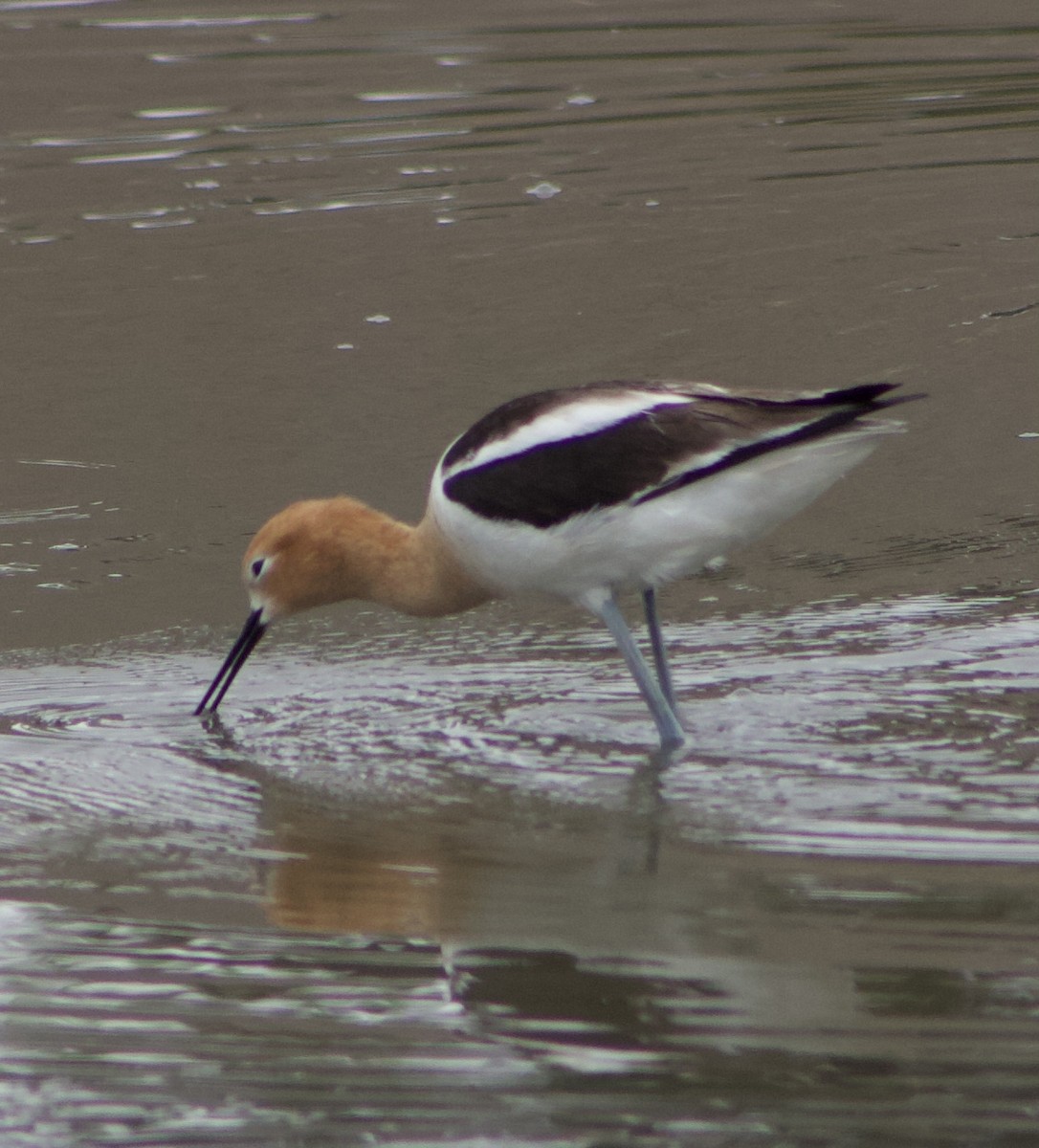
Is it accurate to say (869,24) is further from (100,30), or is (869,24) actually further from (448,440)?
(448,440)

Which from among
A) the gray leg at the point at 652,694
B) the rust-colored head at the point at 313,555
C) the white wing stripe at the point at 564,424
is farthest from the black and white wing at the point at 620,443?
the rust-colored head at the point at 313,555

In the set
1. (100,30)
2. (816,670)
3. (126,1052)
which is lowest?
(816,670)

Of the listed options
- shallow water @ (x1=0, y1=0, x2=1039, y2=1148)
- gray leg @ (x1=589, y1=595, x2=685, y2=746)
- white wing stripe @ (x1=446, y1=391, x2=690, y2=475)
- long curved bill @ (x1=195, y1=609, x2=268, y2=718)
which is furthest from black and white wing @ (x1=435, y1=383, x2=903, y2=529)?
long curved bill @ (x1=195, y1=609, x2=268, y2=718)

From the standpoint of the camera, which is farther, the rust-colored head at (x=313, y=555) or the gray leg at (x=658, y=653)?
the rust-colored head at (x=313, y=555)

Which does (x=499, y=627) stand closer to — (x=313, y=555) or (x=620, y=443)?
(x=313, y=555)

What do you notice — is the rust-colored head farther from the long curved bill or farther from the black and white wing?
the black and white wing

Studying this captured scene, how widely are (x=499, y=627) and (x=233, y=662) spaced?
3.09 ft

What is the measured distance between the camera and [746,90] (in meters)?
11.9

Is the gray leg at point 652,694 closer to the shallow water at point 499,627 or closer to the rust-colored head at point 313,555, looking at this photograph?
the shallow water at point 499,627

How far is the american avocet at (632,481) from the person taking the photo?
5.05 metres

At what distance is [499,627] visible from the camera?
20.2 feet

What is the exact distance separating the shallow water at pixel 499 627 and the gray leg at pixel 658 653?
0.13 meters

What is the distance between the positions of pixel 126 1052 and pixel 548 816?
1.42 meters

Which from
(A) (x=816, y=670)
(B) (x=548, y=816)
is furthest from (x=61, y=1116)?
(A) (x=816, y=670)
